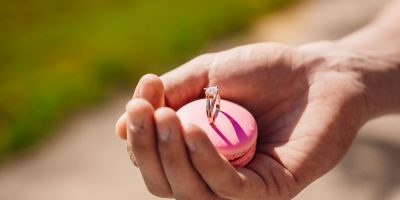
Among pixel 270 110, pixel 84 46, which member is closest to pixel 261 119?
pixel 270 110

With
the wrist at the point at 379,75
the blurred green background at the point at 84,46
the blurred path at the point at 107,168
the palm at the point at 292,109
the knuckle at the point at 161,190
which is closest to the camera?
the knuckle at the point at 161,190

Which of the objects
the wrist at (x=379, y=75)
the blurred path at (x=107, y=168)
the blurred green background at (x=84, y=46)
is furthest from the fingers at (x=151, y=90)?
the blurred green background at (x=84, y=46)

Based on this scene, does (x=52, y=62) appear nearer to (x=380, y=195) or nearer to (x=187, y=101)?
(x=187, y=101)

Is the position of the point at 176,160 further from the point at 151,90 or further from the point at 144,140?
the point at 151,90

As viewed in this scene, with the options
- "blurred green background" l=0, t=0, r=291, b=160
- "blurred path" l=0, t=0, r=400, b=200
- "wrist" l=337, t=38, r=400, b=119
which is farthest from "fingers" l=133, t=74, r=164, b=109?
"blurred green background" l=0, t=0, r=291, b=160

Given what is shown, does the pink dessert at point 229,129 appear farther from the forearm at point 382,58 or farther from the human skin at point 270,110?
the forearm at point 382,58

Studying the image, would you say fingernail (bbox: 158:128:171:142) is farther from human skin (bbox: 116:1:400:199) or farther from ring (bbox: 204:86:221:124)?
ring (bbox: 204:86:221:124)

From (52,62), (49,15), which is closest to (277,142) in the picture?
(52,62)

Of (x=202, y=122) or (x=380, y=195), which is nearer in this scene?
(x=202, y=122)
